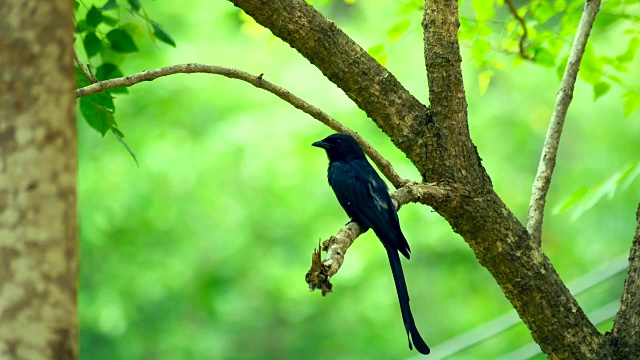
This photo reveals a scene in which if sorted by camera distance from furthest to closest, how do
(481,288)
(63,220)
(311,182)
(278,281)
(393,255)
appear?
1. (481,288)
2. (278,281)
3. (311,182)
4. (393,255)
5. (63,220)

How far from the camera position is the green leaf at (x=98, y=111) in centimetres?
314

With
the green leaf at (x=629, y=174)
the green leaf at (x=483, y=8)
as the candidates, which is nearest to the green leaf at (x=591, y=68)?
the green leaf at (x=483, y=8)

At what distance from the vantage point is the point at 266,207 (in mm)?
9461

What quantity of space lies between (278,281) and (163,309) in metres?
1.38

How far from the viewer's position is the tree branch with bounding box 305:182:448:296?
2170mm

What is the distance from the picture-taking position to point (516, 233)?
10.2 feet

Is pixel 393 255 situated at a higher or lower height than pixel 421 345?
higher

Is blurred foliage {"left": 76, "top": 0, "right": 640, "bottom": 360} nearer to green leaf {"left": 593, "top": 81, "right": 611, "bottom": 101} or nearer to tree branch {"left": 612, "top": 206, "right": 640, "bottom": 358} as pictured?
green leaf {"left": 593, "top": 81, "right": 611, "bottom": 101}

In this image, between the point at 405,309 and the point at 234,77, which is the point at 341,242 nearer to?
the point at 234,77

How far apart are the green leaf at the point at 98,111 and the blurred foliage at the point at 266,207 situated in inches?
204

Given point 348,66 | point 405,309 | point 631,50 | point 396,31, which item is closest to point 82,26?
point 348,66

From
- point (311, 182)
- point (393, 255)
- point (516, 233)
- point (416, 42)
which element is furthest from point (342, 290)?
point (516, 233)

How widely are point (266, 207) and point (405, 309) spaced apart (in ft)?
20.1

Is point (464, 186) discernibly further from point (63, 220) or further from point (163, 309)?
point (163, 309)
